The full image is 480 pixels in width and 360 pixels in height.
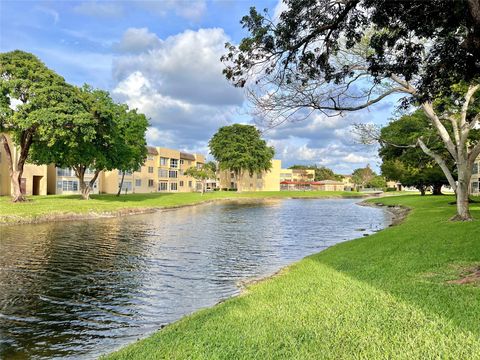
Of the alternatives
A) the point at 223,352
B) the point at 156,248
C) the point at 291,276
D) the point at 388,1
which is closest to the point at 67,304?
the point at 291,276

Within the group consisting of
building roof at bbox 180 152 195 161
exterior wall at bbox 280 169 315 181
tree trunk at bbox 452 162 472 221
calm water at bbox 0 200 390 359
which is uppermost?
building roof at bbox 180 152 195 161

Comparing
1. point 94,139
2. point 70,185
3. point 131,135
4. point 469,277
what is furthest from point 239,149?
point 469,277

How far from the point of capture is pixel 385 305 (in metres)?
7.04

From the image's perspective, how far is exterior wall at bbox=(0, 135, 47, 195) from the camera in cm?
5494

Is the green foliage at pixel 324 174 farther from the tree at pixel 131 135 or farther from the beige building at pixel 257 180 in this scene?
the tree at pixel 131 135

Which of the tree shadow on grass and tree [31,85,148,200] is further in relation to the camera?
tree [31,85,148,200]

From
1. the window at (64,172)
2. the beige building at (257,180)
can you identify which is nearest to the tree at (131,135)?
the window at (64,172)

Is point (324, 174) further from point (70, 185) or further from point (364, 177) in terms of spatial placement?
point (70, 185)

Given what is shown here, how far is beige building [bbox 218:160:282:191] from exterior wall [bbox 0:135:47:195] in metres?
62.9

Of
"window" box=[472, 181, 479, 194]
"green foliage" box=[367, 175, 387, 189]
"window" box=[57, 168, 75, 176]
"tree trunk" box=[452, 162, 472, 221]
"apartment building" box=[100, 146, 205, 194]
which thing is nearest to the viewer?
"tree trunk" box=[452, 162, 472, 221]

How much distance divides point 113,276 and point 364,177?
146718 mm

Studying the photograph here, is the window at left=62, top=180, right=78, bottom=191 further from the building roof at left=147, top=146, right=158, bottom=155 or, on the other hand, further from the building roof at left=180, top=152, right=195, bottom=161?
the building roof at left=180, top=152, right=195, bottom=161

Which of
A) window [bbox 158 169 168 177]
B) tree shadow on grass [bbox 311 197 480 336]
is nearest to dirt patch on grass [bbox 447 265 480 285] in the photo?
tree shadow on grass [bbox 311 197 480 336]

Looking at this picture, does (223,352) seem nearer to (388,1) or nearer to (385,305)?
(385,305)
